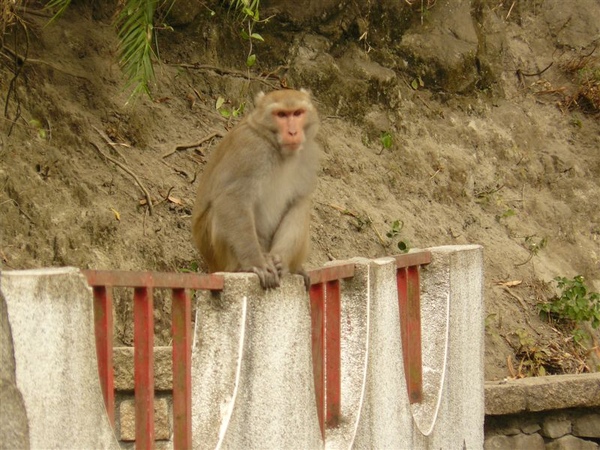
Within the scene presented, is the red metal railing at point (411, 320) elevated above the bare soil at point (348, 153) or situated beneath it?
situated beneath

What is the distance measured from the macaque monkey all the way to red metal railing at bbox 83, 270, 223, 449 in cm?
168

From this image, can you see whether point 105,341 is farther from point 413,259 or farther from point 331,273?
point 413,259

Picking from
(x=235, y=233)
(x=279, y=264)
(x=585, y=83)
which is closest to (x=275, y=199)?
(x=235, y=233)

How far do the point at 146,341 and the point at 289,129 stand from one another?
8.21 feet

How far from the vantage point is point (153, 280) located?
3514 millimetres

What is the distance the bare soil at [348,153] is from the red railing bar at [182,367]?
3.05 meters

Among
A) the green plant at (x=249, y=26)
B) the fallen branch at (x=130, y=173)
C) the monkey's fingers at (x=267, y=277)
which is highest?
the green plant at (x=249, y=26)

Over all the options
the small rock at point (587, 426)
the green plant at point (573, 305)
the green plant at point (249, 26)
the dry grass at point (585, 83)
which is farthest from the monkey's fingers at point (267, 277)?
the dry grass at point (585, 83)

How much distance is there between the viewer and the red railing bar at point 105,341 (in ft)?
10.8

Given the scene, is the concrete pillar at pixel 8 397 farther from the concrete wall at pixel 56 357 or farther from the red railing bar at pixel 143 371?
the red railing bar at pixel 143 371

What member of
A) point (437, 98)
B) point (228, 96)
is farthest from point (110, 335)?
point (437, 98)

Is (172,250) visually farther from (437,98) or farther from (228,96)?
(437,98)

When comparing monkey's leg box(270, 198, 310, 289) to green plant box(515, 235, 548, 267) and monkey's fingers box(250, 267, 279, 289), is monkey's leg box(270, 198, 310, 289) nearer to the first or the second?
monkey's fingers box(250, 267, 279, 289)

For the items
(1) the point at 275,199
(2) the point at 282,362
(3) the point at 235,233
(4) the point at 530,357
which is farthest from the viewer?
(4) the point at 530,357
